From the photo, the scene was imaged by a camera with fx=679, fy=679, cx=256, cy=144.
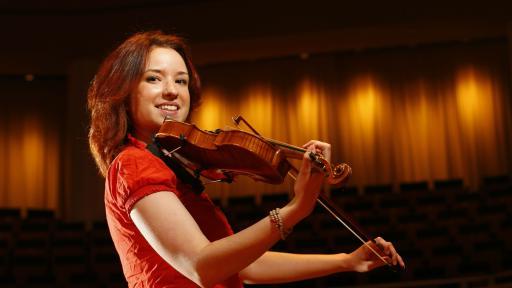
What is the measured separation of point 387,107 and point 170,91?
302 inches

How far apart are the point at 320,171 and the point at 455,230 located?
482cm

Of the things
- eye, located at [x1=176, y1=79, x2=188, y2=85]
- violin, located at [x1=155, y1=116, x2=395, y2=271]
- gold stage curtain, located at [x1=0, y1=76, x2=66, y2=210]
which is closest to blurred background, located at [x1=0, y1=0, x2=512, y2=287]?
gold stage curtain, located at [x1=0, y1=76, x2=66, y2=210]

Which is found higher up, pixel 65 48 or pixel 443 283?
pixel 65 48

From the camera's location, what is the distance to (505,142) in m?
8.27

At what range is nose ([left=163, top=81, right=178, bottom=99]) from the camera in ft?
4.12

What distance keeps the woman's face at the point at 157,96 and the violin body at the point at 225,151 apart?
118mm

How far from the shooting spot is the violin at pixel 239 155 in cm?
105

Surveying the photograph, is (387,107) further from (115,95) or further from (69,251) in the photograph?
(115,95)

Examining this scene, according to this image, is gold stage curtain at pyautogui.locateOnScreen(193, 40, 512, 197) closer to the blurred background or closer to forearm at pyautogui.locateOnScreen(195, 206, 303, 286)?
the blurred background

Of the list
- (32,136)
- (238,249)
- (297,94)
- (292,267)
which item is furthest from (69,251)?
(238,249)

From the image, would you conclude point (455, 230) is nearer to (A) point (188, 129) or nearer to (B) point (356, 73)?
(B) point (356, 73)

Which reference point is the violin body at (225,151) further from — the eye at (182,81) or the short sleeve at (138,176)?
the eye at (182,81)

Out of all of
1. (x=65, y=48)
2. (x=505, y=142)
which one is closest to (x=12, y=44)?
(x=65, y=48)

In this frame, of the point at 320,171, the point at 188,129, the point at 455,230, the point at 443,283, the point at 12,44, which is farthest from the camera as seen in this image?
the point at 12,44
